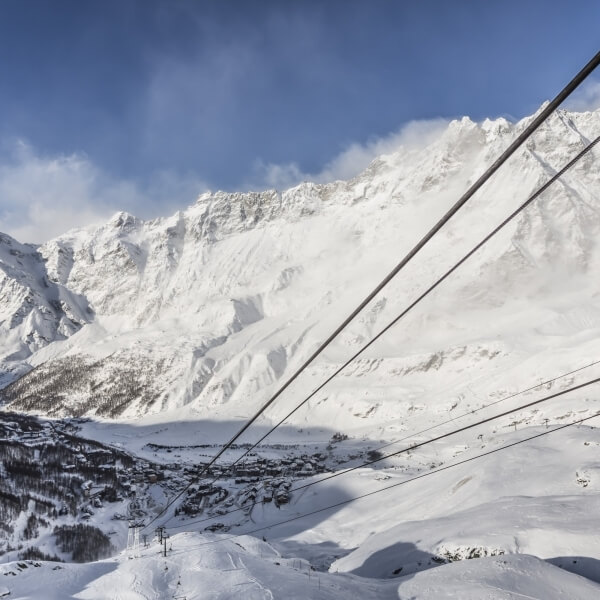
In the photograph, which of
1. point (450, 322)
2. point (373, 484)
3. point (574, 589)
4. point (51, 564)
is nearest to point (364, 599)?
point (574, 589)

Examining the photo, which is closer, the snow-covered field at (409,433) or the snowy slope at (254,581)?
the snowy slope at (254,581)

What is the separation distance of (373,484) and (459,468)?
687 inches

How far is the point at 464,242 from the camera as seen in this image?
19488 centimetres

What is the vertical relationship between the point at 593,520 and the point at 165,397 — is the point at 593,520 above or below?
below

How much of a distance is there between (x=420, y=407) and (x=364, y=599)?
339ft

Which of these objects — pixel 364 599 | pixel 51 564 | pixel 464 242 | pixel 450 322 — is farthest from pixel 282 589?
pixel 464 242

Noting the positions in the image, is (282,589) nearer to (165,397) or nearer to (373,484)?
(373,484)

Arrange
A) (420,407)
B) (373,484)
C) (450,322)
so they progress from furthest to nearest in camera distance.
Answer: (450,322) → (420,407) → (373,484)

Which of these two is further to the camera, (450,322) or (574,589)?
(450,322)

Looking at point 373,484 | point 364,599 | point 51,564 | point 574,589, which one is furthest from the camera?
point 373,484

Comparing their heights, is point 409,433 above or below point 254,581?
above

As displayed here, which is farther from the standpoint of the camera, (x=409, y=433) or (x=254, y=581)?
(x=409, y=433)

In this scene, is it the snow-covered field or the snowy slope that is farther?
the snow-covered field

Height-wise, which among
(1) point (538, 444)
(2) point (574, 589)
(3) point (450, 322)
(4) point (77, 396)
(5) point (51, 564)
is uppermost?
(3) point (450, 322)
